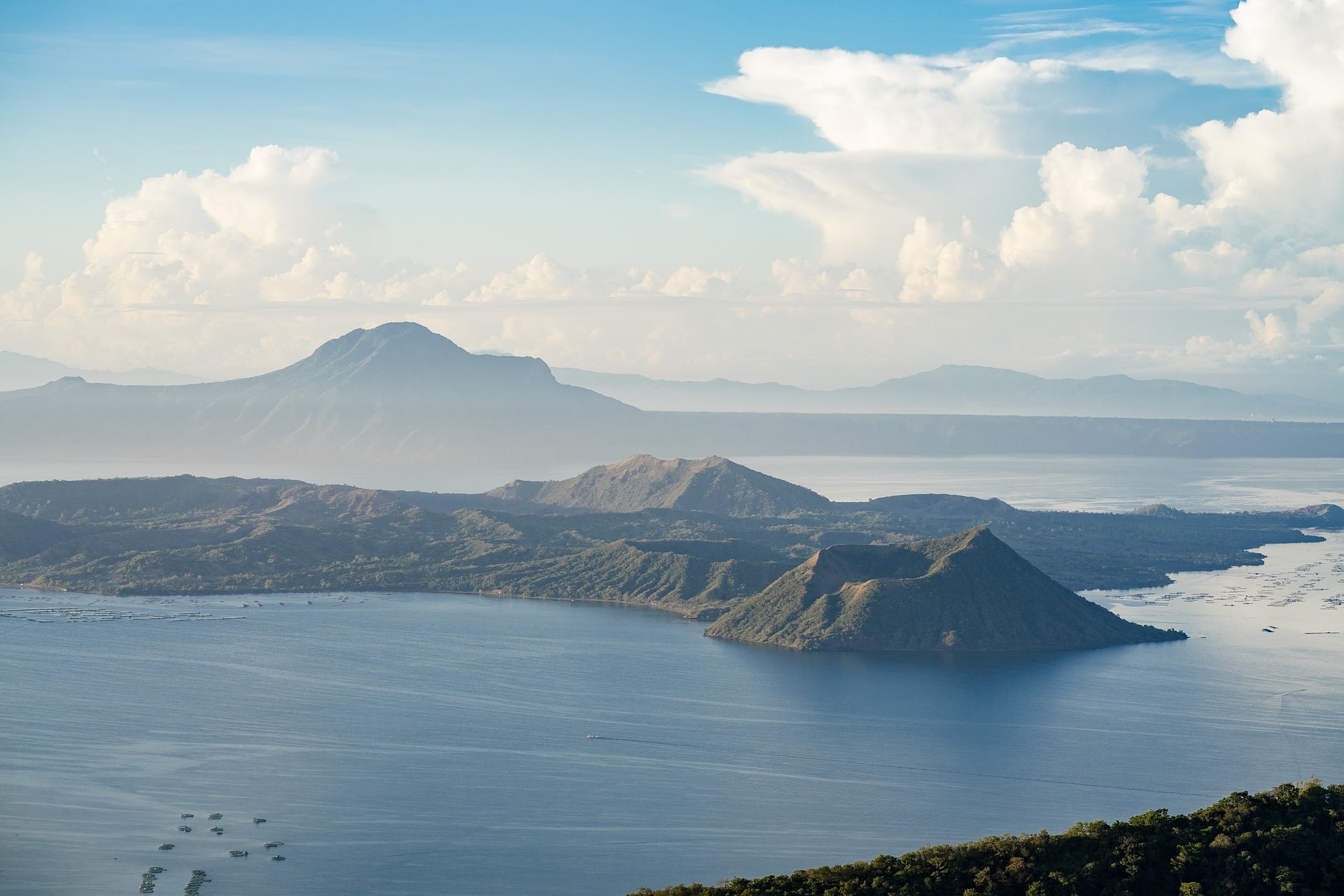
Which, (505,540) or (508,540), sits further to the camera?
(505,540)

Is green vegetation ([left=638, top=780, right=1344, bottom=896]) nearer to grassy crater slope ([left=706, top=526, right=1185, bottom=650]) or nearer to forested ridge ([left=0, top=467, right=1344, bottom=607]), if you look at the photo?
grassy crater slope ([left=706, top=526, right=1185, bottom=650])

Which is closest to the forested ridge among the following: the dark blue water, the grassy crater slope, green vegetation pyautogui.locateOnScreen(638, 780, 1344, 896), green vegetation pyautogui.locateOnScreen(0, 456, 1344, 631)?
green vegetation pyautogui.locateOnScreen(0, 456, 1344, 631)

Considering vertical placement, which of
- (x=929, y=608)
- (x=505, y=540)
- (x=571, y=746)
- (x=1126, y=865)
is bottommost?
(x=571, y=746)

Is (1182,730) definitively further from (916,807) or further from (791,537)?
(791,537)

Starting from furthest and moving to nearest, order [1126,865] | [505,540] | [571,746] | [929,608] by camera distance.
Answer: [505,540]
[929,608]
[571,746]
[1126,865]

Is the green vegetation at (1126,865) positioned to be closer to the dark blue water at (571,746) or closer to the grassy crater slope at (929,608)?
the dark blue water at (571,746)

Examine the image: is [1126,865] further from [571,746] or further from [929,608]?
[929,608]

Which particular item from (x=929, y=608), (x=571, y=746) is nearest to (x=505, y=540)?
(x=929, y=608)
